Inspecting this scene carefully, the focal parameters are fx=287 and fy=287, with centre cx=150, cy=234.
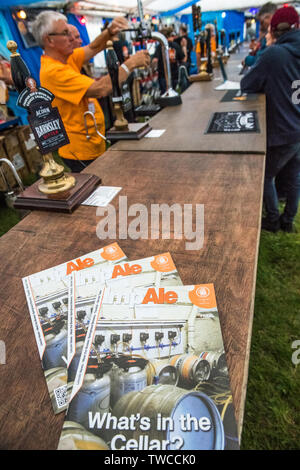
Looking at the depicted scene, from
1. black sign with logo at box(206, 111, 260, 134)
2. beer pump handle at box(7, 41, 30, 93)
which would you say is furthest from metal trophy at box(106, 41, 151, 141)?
beer pump handle at box(7, 41, 30, 93)

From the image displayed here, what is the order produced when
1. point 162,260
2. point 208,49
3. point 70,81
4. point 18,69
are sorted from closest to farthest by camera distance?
point 162,260 < point 18,69 < point 70,81 < point 208,49

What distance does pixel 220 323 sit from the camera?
644mm

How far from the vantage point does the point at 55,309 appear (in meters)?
0.71

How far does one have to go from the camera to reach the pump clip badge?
100 cm

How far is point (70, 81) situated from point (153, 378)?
67.2 inches

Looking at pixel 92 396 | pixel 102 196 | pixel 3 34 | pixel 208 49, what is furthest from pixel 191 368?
pixel 3 34

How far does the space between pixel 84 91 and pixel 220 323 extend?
1.60 metres

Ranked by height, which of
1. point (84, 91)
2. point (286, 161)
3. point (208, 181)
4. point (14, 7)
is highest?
point (14, 7)

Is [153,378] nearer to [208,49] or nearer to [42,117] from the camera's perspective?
[42,117]

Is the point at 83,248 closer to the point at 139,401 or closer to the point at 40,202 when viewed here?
the point at 40,202

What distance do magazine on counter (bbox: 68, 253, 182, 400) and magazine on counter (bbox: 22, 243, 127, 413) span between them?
0.06 feet

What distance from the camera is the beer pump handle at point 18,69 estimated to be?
0.97 metres

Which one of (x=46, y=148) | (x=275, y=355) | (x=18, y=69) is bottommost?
(x=275, y=355)

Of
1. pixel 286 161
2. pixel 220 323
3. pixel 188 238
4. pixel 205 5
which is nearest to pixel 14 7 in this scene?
pixel 286 161
